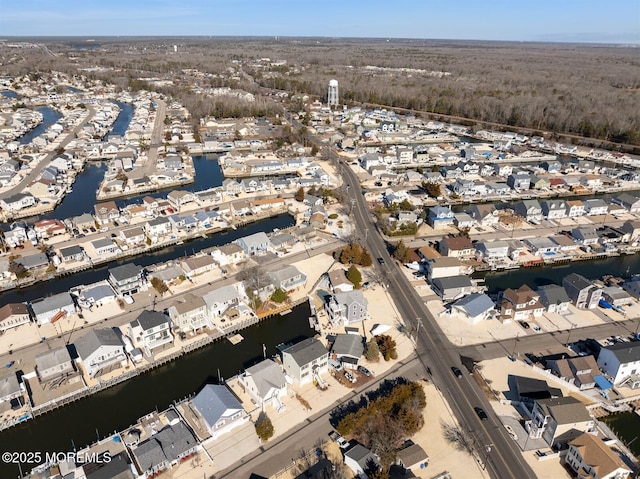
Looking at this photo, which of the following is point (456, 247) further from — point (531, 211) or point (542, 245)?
point (531, 211)

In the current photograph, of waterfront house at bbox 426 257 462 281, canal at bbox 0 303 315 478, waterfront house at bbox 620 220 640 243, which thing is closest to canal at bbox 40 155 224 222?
canal at bbox 0 303 315 478

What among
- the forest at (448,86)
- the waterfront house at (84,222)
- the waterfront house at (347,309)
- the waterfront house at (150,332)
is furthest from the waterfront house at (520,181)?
the waterfront house at (84,222)

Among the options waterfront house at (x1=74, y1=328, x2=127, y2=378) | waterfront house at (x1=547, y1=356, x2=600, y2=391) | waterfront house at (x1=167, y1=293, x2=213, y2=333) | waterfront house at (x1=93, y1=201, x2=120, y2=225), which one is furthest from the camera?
waterfront house at (x1=93, y1=201, x2=120, y2=225)

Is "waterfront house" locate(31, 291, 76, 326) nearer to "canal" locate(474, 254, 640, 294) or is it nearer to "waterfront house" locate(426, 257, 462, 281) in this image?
"waterfront house" locate(426, 257, 462, 281)

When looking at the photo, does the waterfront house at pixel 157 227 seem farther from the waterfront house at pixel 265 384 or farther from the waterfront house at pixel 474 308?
the waterfront house at pixel 474 308

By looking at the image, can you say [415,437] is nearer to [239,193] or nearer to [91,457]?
[91,457]

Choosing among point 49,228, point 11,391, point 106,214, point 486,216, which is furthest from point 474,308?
point 49,228
